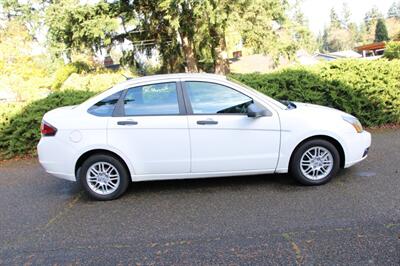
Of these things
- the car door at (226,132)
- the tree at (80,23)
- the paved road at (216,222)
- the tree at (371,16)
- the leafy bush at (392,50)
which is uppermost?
the tree at (371,16)

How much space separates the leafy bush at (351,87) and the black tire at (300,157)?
353 cm

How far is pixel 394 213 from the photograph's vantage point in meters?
3.92

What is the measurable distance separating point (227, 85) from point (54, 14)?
19.2m

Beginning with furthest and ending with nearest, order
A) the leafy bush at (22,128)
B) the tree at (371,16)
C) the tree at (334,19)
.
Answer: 1. the tree at (334,19)
2. the tree at (371,16)
3. the leafy bush at (22,128)

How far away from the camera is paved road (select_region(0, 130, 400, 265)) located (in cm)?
336

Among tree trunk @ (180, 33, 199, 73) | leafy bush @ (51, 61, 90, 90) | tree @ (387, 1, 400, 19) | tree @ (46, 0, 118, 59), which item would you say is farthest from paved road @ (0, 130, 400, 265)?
tree @ (387, 1, 400, 19)

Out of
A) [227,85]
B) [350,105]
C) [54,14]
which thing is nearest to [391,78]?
[350,105]

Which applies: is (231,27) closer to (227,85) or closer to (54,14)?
(54,14)

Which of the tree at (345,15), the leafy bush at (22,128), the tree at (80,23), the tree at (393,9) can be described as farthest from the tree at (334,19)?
the leafy bush at (22,128)

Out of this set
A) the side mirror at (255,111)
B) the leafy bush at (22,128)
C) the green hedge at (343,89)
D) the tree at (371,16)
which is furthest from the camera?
the tree at (371,16)

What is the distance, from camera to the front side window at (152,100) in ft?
15.6

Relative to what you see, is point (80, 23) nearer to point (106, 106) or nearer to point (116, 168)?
point (106, 106)

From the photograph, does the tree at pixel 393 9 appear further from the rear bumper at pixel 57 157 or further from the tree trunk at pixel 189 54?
the rear bumper at pixel 57 157

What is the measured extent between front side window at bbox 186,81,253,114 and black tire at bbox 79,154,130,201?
1.24 meters
